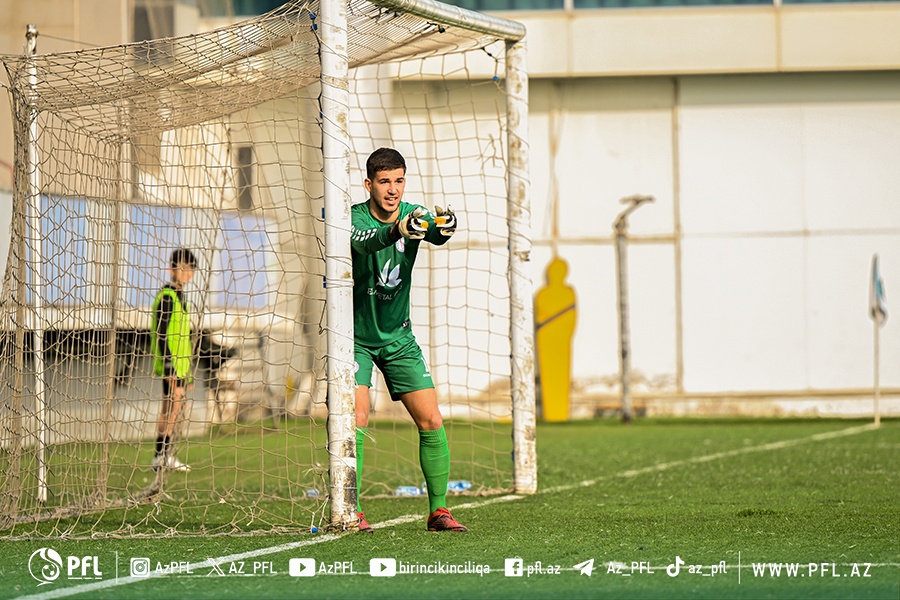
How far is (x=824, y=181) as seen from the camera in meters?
19.2

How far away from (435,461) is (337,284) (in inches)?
39.5

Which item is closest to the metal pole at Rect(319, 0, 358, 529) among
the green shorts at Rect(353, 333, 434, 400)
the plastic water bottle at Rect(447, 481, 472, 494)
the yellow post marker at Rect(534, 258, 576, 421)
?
the green shorts at Rect(353, 333, 434, 400)

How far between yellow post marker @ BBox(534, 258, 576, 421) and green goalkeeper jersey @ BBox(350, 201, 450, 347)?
11.5 meters

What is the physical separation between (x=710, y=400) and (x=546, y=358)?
2.92 meters

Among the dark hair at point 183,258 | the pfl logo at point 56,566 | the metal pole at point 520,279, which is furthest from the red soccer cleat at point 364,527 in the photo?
the dark hair at point 183,258

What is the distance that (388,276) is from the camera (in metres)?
6.15

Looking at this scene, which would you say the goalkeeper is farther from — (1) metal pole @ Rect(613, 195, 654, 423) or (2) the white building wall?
(2) the white building wall

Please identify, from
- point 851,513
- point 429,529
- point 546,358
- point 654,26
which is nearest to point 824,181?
point 654,26

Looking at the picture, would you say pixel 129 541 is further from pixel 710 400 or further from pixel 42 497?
pixel 710 400

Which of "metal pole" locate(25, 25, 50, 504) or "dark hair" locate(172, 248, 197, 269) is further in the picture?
"dark hair" locate(172, 248, 197, 269)

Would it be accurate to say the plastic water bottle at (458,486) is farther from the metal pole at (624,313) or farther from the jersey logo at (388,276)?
the metal pole at (624,313)

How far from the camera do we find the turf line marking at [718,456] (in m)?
8.54

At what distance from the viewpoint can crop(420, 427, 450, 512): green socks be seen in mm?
6102

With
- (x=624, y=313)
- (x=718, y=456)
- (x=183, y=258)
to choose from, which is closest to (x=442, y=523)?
(x=183, y=258)
